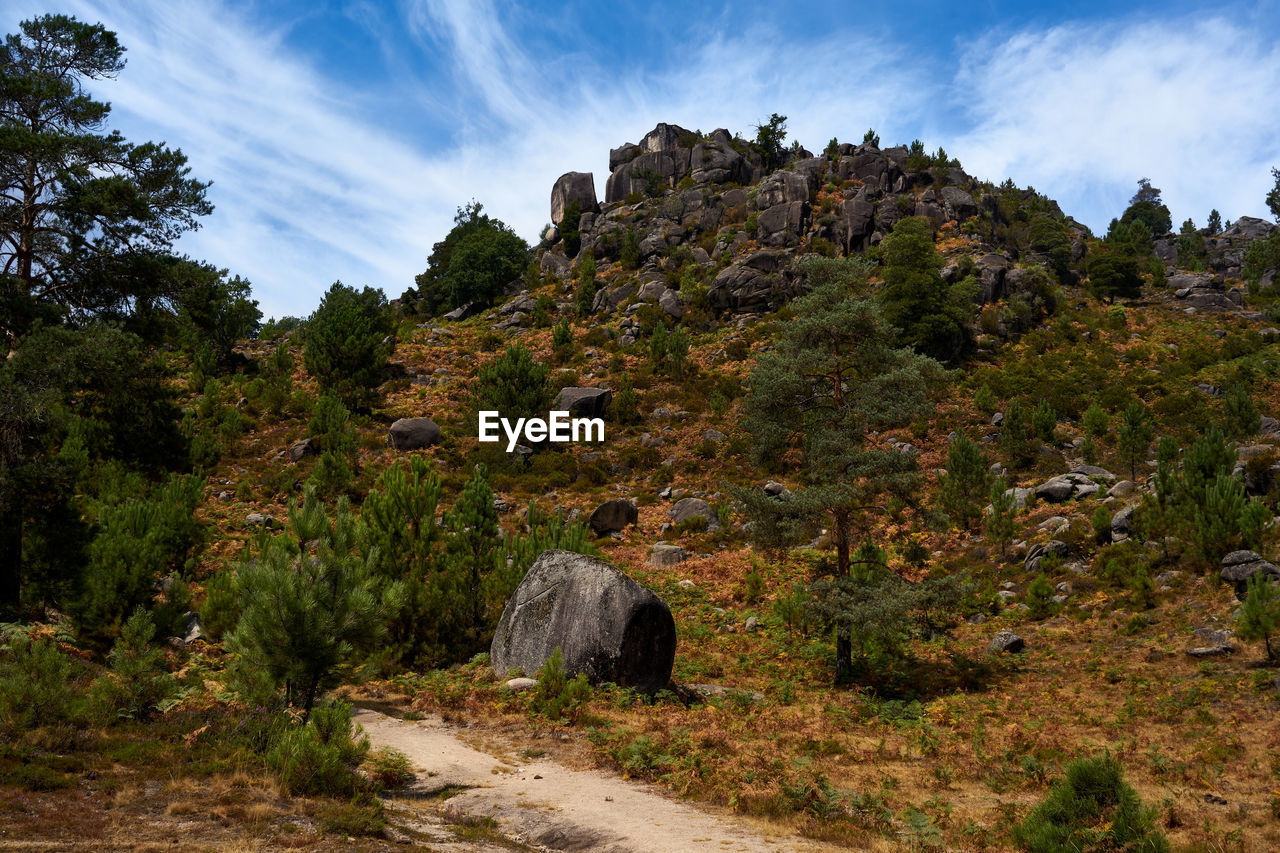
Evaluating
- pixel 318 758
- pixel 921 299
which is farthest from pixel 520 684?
pixel 921 299

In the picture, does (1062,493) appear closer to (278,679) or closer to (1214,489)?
(1214,489)

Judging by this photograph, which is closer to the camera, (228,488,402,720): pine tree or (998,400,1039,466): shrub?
(228,488,402,720): pine tree

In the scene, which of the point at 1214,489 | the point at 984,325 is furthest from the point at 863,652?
the point at 984,325

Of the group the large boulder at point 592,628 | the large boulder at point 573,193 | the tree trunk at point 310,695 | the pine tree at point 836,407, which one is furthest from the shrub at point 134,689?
the large boulder at point 573,193

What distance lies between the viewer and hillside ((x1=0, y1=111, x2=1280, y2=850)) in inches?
286

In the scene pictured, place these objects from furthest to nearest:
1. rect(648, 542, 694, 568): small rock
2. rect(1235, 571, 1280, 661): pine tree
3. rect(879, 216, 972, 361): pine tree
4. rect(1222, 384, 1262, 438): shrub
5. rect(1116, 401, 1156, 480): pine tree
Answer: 1. rect(879, 216, 972, 361): pine tree
2. rect(1222, 384, 1262, 438): shrub
3. rect(648, 542, 694, 568): small rock
4. rect(1116, 401, 1156, 480): pine tree
5. rect(1235, 571, 1280, 661): pine tree

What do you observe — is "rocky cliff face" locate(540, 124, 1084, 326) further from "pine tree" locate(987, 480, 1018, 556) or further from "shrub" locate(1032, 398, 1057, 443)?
"pine tree" locate(987, 480, 1018, 556)

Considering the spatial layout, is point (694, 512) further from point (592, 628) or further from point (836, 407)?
point (592, 628)

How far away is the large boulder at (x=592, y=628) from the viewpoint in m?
11.9

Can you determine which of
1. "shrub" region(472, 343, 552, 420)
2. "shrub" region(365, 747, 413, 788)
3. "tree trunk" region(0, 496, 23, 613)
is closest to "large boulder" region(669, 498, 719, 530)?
"shrub" region(472, 343, 552, 420)

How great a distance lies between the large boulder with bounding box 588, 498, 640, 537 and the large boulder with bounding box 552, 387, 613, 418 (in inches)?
332

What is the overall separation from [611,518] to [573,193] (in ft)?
172

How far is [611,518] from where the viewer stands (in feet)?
78.8

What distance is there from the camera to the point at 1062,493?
20.3 meters
